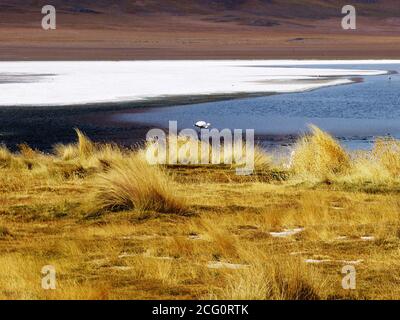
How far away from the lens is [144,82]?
36.6 meters

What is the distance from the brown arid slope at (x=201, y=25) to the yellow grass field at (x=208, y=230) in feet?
201

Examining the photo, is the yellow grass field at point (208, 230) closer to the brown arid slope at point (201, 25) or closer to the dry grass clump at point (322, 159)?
the dry grass clump at point (322, 159)

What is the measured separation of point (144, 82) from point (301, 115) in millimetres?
12416

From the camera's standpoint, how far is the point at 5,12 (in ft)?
444

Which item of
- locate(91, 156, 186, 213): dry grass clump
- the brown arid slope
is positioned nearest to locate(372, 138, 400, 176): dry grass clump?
locate(91, 156, 186, 213): dry grass clump

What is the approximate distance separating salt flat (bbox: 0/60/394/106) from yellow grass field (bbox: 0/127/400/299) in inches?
638

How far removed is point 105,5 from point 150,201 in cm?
14537

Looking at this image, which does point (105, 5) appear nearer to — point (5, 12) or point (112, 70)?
point (5, 12)

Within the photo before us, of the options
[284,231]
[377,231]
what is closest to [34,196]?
[284,231]

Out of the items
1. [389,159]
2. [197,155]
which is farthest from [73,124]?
[389,159]

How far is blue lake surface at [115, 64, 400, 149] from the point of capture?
22031 mm

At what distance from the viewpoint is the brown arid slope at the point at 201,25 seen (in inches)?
3625

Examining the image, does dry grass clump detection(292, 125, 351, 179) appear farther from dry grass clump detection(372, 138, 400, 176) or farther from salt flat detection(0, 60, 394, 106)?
salt flat detection(0, 60, 394, 106)

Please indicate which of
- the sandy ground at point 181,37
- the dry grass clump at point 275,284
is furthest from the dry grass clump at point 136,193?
the sandy ground at point 181,37
